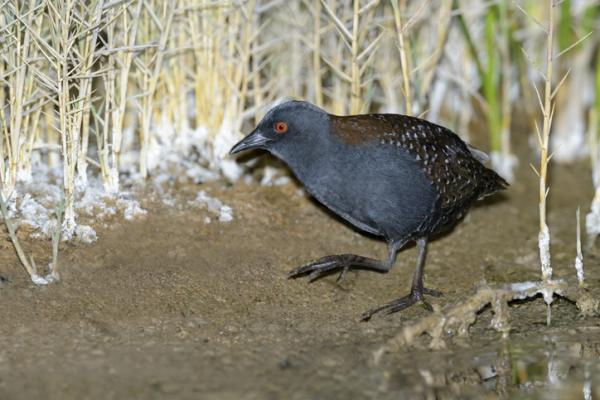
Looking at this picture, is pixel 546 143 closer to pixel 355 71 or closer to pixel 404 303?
pixel 404 303

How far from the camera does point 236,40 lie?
594 cm

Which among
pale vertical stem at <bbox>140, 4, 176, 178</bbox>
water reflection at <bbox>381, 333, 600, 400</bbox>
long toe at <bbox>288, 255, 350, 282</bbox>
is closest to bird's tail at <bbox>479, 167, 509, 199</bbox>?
long toe at <bbox>288, 255, 350, 282</bbox>

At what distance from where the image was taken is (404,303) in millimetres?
4934

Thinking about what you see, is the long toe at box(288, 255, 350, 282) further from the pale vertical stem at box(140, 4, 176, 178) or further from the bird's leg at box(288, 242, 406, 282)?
the pale vertical stem at box(140, 4, 176, 178)

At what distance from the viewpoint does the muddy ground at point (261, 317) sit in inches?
157

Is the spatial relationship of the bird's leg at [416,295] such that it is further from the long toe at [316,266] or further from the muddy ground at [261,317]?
the long toe at [316,266]

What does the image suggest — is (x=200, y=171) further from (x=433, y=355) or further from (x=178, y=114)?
(x=433, y=355)

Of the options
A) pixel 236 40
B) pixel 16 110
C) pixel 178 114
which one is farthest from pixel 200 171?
pixel 16 110

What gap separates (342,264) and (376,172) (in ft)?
1.72

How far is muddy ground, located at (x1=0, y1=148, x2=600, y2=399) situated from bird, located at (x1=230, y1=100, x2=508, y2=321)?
235 millimetres

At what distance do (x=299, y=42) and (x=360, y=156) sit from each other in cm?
167

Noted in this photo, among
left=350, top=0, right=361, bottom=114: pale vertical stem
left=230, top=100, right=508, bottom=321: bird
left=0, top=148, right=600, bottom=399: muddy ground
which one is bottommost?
left=0, top=148, right=600, bottom=399: muddy ground

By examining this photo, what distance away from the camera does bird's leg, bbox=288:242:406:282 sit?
16.5 feet

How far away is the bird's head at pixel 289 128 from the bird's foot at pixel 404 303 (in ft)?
3.02
